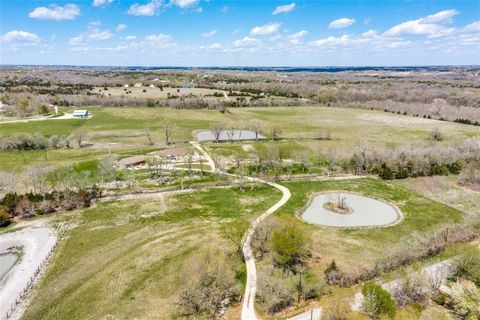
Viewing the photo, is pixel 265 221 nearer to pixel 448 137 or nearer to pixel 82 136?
pixel 82 136

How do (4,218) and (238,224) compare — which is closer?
(238,224)

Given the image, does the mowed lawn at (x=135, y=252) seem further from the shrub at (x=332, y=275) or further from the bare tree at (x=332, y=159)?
the bare tree at (x=332, y=159)

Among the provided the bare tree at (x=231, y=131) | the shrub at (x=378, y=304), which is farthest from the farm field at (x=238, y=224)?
the bare tree at (x=231, y=131)

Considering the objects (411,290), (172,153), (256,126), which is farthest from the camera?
(256,126)

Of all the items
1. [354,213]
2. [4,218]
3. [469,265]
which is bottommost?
[354,213]

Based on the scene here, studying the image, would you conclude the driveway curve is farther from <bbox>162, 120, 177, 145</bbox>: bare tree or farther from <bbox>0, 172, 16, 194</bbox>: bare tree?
<bbox>0, 172, 16, 194</bbox>: bare tree

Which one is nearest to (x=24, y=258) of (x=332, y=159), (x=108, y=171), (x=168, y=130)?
(x=108, y=171)

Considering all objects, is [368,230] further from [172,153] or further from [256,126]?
[256,126]
